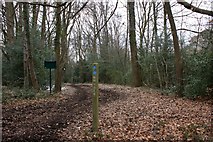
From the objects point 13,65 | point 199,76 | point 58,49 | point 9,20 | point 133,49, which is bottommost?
point 199,76

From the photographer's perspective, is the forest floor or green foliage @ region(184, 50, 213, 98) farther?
green foliage @ region(184, 50, 213, 98)

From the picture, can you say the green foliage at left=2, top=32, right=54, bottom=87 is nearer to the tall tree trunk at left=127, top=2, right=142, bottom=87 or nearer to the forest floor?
the tall tree trunk at left=127, top=2, right=142, bottom=87

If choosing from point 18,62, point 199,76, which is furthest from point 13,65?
point 199,76

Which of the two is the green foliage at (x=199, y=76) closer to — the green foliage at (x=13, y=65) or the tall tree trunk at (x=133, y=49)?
the tall tree trunk at (x=133, y=49)

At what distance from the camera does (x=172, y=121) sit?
7.07 meters

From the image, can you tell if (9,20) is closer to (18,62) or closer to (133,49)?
(18,62)

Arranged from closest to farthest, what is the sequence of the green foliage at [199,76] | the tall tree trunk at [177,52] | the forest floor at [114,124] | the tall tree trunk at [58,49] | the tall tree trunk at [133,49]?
the forest floor at [114,124]
the green foliage at [199,76]
the tall tree trunk at [177,52]
the tall tree trunk at [58,49]
the tall tree trunk at [133,49]

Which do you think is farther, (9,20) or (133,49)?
(133,49)

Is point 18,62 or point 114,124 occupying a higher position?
point 18,62

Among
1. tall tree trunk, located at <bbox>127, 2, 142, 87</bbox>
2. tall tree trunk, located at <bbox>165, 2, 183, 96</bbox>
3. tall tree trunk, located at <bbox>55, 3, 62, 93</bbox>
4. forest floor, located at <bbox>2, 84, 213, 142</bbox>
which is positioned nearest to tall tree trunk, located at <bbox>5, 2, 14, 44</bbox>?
tall tree trunk, located at <bbox>55, 3, 62, 93</bbox>

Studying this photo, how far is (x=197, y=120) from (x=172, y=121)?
0.76m

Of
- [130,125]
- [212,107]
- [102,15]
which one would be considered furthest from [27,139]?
[102,15]

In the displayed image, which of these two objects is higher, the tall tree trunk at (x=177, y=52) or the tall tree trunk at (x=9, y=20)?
the tall tree trunk at (x=9, y=20)

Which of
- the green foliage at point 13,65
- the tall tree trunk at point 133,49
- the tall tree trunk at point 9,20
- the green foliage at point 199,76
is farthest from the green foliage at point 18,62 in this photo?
the green foliage at point 199,76
